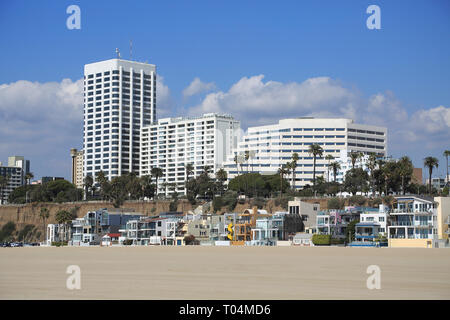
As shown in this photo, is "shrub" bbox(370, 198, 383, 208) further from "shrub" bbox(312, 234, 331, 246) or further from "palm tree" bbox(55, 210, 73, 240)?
"palm tree" bbox(55, 210, 73, 240)

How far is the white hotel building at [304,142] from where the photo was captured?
7372 inches

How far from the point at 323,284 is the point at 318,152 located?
127180 millimetres

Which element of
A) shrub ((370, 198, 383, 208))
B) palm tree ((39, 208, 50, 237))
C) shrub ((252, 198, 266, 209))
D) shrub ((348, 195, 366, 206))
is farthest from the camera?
palm tree ((39, 208, 50, 237))

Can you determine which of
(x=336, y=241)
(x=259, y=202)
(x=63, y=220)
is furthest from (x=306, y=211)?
(x=63, y=220)

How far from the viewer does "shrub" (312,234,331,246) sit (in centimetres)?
9081

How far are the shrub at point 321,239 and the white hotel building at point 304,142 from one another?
91955mm

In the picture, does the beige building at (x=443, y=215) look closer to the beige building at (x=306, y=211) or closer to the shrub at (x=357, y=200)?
the beige building at (x=306, y=211)

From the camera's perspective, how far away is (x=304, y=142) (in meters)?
189

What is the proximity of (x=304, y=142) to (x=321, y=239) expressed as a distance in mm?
99203

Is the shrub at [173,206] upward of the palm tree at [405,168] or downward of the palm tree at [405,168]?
Answer: downward

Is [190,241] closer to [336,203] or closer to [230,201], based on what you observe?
[230,201]

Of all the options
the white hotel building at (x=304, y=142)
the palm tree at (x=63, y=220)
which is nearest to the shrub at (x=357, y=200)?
the palm tree at (x=63, y=220)

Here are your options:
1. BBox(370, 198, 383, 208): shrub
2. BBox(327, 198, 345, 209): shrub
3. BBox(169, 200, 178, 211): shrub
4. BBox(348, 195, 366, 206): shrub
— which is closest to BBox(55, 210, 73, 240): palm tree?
BBox(169, 200, 178, 211): shrub

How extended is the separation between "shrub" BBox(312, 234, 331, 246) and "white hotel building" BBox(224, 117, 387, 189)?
9195 cm
